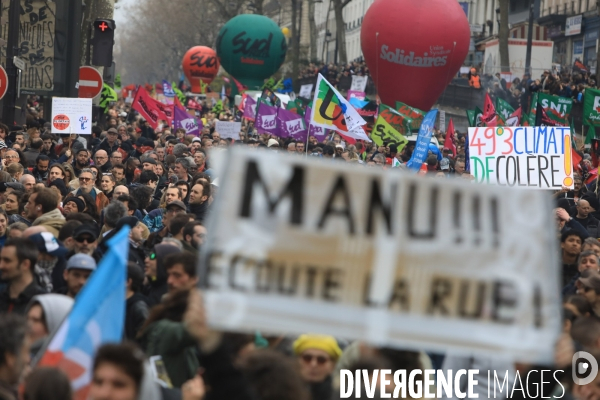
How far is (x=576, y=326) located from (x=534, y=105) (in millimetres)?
16725

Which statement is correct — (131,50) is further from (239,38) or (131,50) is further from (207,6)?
(239,38)

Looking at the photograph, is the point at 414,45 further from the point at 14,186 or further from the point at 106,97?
the point at 14,186

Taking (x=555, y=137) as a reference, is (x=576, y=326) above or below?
below

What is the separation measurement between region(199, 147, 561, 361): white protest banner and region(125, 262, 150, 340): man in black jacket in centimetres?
270

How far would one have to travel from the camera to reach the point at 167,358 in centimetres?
502

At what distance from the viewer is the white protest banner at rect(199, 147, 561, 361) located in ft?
11.0

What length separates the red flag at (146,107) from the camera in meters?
24.0

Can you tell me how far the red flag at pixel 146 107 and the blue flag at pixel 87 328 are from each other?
19.9 m

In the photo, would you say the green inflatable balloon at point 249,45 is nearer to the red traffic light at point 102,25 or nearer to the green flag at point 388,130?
the red traffic light at point 102,25

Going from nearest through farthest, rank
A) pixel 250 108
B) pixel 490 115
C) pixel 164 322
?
pixel 164 322 < pixel 490 115 < pixel 250 108

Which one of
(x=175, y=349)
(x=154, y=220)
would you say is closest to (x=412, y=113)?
(x=154, y=220)

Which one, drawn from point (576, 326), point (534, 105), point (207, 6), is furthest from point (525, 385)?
point (207, 6)

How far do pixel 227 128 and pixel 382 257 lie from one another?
2008cm

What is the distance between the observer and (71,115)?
59.1 ft
